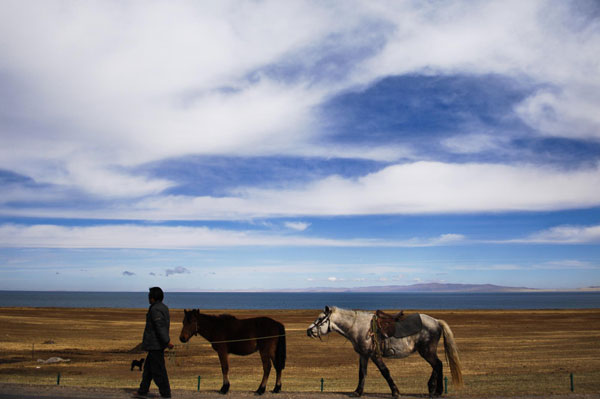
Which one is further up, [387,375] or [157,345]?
[157,345]

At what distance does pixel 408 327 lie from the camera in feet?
39.2

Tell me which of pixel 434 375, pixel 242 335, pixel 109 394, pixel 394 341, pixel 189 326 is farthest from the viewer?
pixel 242 335

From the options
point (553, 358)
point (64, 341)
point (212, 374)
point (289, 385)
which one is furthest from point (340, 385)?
point (64, 341)

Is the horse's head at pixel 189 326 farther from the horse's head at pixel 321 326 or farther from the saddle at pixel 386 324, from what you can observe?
the saddle at pixel 386 324

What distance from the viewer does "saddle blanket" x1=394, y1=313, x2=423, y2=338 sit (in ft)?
38.9

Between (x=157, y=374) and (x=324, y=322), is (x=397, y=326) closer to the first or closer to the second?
(x=324, y=322)

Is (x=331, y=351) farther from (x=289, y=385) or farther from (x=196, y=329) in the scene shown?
(x=196, y=329)

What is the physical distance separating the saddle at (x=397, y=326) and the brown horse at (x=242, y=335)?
2.46 metres

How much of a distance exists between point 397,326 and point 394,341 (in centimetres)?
37

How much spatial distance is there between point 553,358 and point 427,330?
66.4ft

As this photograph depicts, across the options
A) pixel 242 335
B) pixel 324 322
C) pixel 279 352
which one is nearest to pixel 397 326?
pixel 324 322

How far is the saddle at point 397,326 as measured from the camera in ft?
38.9

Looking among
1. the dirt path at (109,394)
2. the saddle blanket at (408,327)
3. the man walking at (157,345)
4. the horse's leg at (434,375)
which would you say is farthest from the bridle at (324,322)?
the man walking at (157,345)

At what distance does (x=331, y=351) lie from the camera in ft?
113
